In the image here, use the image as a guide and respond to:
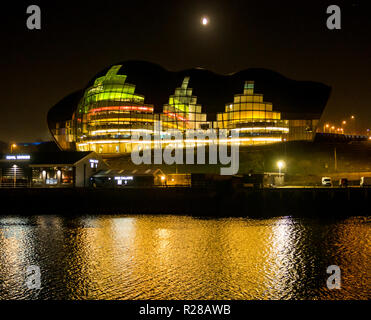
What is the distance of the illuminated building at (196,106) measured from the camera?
90562 mm

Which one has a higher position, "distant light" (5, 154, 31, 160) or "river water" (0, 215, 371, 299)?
"distant light" (5, 154, 31, 160)

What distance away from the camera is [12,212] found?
174ft

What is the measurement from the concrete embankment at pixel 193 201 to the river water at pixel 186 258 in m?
4.96

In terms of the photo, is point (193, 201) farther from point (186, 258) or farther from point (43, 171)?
point (43, 171)

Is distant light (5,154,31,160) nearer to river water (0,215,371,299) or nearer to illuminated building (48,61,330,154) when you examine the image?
river water (0,215,371,299)

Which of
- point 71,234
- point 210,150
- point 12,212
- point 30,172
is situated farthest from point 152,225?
point 210,150

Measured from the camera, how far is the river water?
21703 mm

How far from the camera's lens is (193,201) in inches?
2041

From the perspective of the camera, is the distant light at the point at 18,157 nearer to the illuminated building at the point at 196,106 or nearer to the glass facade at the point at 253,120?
the illuminated building at the point at 196,106

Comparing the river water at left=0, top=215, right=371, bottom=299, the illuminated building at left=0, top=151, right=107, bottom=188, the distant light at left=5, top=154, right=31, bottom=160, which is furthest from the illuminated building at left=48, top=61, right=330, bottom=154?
the river water at left=0, top=215, right=371, bottom=299

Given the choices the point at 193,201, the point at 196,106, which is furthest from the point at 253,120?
the point at 193,201

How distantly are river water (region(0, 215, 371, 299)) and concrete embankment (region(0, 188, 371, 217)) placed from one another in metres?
4.96

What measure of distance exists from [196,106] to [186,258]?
67210 millimetres
